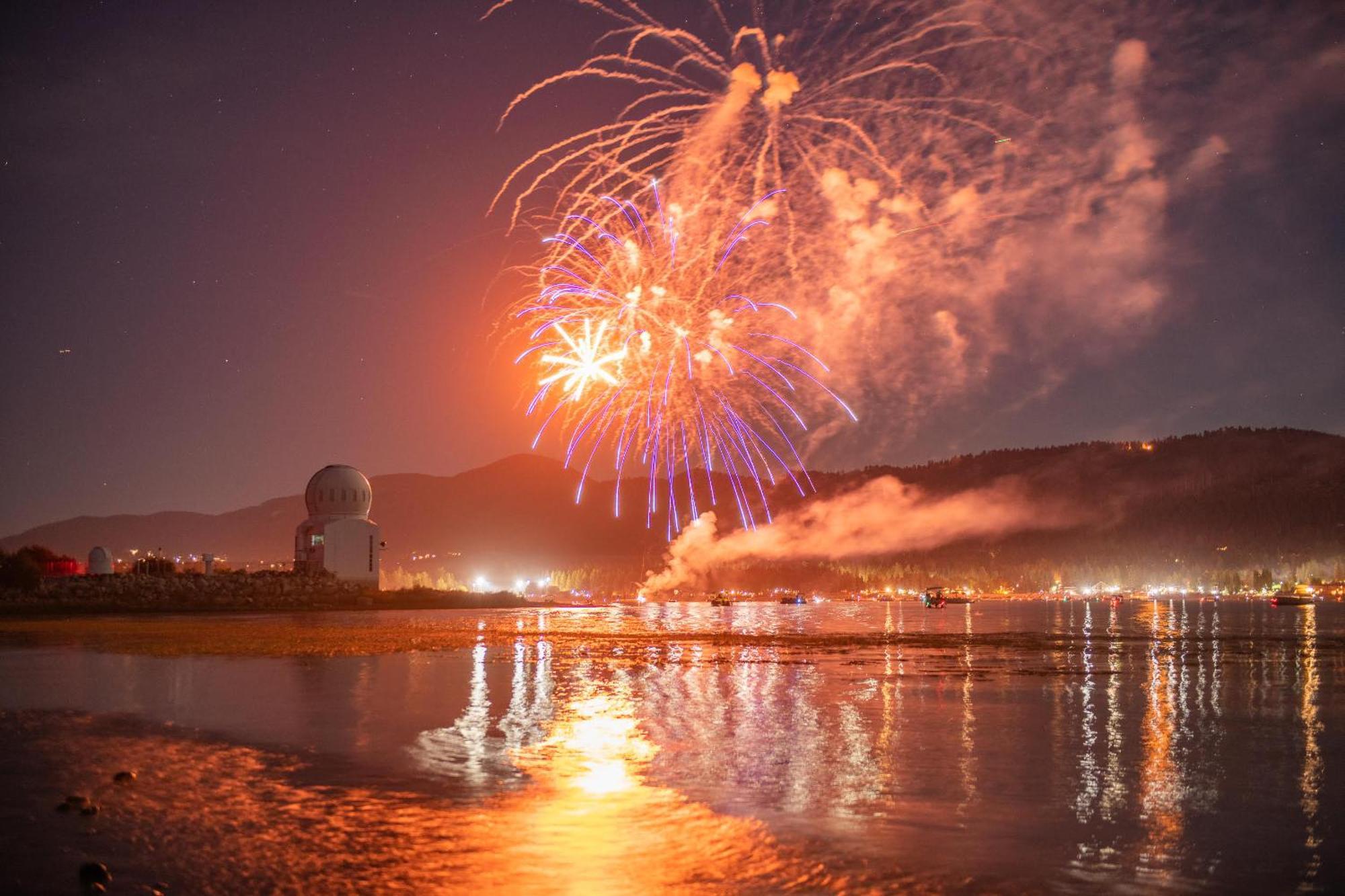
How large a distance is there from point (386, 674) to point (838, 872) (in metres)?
24.7

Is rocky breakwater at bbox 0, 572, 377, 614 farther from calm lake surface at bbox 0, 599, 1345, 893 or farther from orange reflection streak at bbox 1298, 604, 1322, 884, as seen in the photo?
orange reflection streak at bbox 1298, 604, 1322, 884

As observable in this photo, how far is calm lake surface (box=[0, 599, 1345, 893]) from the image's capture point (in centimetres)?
1180

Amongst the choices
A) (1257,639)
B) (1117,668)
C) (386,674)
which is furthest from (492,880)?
(1257,639)

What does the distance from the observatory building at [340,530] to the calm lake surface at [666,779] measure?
216ft

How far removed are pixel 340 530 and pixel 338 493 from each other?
3775mm

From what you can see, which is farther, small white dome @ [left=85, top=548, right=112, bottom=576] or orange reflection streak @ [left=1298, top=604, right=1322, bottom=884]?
small white dome @ [left=85, top=548, right=112, bottom=576]

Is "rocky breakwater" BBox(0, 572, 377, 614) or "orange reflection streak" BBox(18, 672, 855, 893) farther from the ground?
"orange reflection streak" BBox(18, 672, 855, 893)

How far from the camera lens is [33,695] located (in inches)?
1069

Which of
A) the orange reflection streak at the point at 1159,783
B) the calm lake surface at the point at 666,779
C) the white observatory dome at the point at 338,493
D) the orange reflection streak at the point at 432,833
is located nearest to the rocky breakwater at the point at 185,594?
the white observatory dome at the point at 338,493

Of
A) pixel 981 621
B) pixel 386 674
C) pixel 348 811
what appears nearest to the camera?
pixel 348 811

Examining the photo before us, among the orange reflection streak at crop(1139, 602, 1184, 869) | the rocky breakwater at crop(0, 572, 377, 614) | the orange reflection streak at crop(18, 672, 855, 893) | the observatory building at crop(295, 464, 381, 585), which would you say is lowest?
the rocky breakwater at crop(0, 572, 377, 614)

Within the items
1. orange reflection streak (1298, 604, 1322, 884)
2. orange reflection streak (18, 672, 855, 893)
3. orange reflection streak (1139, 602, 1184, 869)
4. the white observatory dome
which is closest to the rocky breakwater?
the white observatory dome

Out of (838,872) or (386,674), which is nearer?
(838,872)

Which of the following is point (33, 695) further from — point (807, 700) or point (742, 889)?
point (742, 889)
